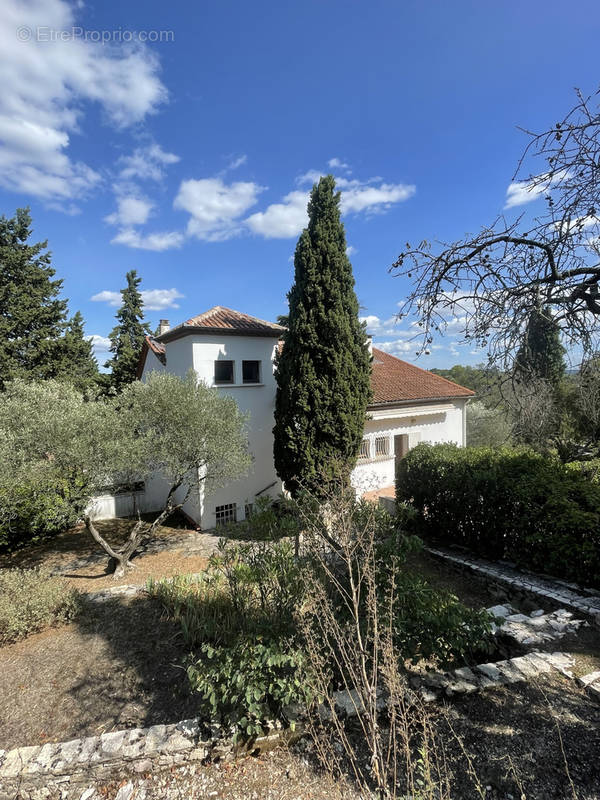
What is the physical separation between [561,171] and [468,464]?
7.14 metres

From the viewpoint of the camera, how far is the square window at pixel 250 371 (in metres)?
14.6

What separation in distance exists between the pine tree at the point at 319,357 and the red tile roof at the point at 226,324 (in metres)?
1.84

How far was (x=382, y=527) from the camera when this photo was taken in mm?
6207

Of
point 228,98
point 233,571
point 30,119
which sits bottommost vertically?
point 233,571

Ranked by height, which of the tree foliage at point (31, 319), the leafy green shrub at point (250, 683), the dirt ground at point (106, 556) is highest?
the tree foliage at point (31, 319)

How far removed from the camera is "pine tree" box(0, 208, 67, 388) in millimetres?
21781

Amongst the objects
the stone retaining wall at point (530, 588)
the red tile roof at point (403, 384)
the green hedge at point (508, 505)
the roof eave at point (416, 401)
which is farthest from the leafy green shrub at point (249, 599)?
the red tile roof at point (403, 384)

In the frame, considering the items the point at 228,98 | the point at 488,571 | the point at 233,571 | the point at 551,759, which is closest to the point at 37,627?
the point at 233,571

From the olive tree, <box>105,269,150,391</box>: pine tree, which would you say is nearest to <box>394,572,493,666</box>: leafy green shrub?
the olive tree

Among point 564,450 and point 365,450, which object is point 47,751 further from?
point 564,450

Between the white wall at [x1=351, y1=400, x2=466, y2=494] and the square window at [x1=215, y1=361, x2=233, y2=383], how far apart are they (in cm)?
636

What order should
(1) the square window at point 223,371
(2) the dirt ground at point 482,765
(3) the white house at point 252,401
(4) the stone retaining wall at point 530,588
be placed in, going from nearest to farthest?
(2) the dirt ground at point 482,765 → (4) the stone retaining wall at point 530,588 → (3) the white house at point 252,401 → (1) the square window at point 223,371

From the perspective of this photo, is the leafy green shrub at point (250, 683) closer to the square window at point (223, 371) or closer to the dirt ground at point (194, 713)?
the dirt ground at point (194, 713)

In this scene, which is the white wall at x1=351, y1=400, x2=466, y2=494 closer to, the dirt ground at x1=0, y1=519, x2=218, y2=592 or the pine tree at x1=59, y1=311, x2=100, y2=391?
the dirt ground at x1=0, y1=519, x2=218, y2=592
